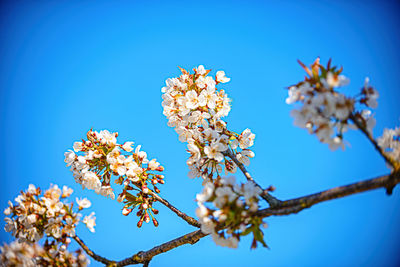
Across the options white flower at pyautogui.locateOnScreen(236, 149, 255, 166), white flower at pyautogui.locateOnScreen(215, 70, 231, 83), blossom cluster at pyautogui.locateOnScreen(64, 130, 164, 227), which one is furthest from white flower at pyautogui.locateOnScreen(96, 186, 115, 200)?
white flower at pyautogui.locateOnScreen(215, 70, 231, 83)

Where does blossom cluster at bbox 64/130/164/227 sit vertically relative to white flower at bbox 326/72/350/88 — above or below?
above

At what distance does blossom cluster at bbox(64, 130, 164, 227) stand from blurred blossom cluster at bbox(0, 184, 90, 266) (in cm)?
60

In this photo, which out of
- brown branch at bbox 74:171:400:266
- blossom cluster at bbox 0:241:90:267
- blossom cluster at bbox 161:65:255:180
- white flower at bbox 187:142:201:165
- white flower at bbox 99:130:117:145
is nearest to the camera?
brown branch at bbox 74:171:400:266

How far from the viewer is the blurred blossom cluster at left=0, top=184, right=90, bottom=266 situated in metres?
2.78

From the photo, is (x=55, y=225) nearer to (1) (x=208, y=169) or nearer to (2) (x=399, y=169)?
(1) (x=208, y=169)

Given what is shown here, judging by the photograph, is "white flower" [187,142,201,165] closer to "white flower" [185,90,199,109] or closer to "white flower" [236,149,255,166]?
"white flower" [185,90,199,109]

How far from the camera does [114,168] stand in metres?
3.50

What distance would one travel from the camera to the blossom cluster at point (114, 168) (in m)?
3.53

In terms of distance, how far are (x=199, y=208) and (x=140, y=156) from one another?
4.75 feet

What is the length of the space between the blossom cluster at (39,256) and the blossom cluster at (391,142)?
303 centimetres

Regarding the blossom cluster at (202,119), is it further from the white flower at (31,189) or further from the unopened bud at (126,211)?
the white flower at (31,189)

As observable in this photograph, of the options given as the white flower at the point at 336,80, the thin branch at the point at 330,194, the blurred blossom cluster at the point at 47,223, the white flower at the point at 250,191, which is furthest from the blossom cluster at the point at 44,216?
the white flower at the point at 336,80

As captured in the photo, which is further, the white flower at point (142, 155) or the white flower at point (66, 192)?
the white flower at point (142, 155)

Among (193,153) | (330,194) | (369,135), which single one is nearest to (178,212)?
(193,153)
